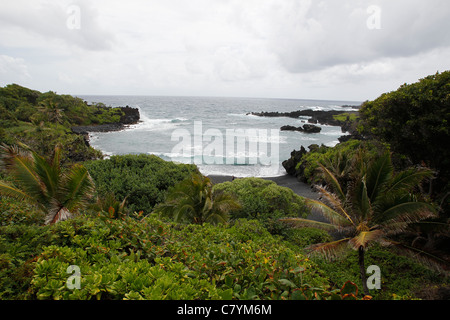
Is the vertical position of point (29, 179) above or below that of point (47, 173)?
below

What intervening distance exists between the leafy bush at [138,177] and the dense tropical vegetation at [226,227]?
69mm

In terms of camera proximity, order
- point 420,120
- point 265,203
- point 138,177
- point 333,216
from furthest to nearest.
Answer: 1. point 138,177
2. point 265,203
3. point 420,120
4. point 333,216

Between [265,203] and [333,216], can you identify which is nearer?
[333,216]

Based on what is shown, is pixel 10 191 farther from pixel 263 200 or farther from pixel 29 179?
pixel 263 200

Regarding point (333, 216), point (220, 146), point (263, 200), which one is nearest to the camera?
point (333, 216)

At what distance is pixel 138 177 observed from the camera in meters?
13.8

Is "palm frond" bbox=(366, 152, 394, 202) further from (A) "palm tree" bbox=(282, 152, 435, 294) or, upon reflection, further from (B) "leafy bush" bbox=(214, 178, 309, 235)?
(B) "leafy bush" bbox=(214, 178, 309, 235)

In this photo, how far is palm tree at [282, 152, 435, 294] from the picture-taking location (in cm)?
652

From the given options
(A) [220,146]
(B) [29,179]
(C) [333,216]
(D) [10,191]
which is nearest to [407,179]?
(C) [333,216]

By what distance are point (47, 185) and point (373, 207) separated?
8689 mm

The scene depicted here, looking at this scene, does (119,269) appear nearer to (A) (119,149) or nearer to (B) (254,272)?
(B) (254,272)

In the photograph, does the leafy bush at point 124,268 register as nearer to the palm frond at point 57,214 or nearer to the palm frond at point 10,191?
the palm frond at point 57,214
